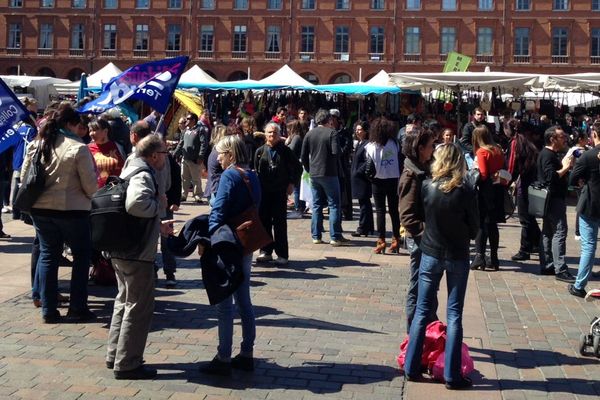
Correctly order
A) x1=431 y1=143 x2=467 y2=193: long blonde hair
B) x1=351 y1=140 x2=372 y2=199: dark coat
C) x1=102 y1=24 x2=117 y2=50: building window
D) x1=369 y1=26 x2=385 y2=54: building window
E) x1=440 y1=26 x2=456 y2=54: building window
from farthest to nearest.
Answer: x1=102 y1=24 x2=117 y2=50: building window
x1=369 y1=26 x2=385 y2=54: building window
x1=440 y1=26 x2=456 y2=54: building window
x1=351 y1=140 x2=372 y2=199: dark coat
x1=431 y1=143 x2=467 y2=193: long blonde hair

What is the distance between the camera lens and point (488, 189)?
9.45 m

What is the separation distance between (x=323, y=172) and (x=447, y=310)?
18.9ft

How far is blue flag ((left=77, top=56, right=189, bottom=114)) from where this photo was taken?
930 cm

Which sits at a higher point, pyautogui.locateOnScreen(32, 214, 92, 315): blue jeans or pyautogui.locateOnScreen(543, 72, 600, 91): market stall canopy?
pyautogui.locateOnScreen(543, 72, 600, 91): market stall canopy

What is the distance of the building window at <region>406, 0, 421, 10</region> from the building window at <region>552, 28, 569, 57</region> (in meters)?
9.27

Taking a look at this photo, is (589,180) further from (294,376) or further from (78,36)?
(78,36)

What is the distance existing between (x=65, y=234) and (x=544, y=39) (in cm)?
5350

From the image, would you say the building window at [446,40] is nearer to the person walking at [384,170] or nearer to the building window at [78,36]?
the building window at [78,36]

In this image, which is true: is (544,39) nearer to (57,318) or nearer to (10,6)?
(10,6)

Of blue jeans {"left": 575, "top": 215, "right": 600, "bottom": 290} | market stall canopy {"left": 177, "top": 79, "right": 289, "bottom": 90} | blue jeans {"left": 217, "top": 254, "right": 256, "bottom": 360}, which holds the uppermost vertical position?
market stall canopy {"left": 177, "top": 79, "right": 289, "bottom": 90}

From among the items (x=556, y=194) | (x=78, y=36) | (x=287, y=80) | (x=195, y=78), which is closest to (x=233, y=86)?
(x=287, y=80)

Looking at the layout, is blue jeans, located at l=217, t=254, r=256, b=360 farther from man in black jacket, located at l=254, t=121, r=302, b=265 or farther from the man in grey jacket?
man in black jacket, located at l=254, t=121, r=302, b=265

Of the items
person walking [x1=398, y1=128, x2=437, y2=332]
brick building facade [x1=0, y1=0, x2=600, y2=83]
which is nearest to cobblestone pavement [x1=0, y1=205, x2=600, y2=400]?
person walking [x1=398, y1=128, x2=437, y2=332]

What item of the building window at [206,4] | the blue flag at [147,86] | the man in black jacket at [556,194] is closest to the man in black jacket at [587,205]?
the man in black jacket at [556,194]
